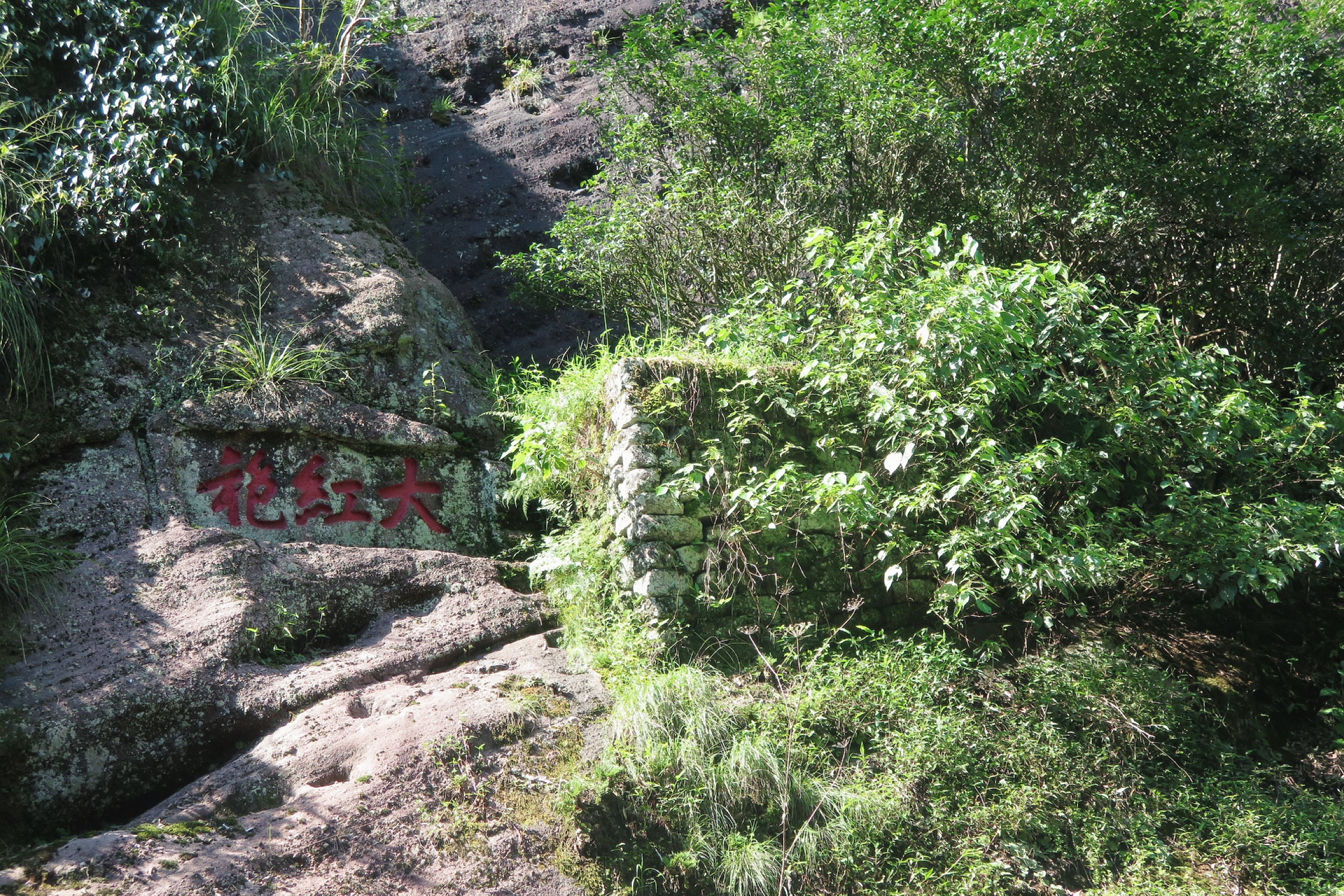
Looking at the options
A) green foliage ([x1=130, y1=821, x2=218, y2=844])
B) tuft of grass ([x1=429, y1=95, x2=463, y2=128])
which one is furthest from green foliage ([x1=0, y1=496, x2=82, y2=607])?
tuft of grass ([x1=429, y1=95, x2=463, y2=128])

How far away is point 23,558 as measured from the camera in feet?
15.6

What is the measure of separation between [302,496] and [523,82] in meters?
7.39

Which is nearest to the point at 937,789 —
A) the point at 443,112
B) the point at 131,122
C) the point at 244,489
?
the point at 244,489

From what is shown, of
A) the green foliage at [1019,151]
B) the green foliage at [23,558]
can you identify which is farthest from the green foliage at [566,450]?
the green foliage at [23,558]

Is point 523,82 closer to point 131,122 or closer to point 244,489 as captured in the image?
point 131,122

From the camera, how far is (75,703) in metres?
4.28

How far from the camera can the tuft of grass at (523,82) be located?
11.2 m

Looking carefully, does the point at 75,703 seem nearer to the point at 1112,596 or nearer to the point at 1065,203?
the point at 1112,596

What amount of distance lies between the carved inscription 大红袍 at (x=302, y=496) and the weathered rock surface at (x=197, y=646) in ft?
0.98

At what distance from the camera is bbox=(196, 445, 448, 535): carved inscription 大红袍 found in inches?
220

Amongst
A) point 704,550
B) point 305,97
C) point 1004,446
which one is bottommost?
point 704,550

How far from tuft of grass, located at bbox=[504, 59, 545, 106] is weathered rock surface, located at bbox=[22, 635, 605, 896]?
871 cm

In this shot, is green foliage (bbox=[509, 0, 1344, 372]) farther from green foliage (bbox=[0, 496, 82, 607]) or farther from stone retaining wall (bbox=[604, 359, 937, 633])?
green foliage (bbox=[0, 496, 82, 607])

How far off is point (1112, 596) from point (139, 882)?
5196 mm
